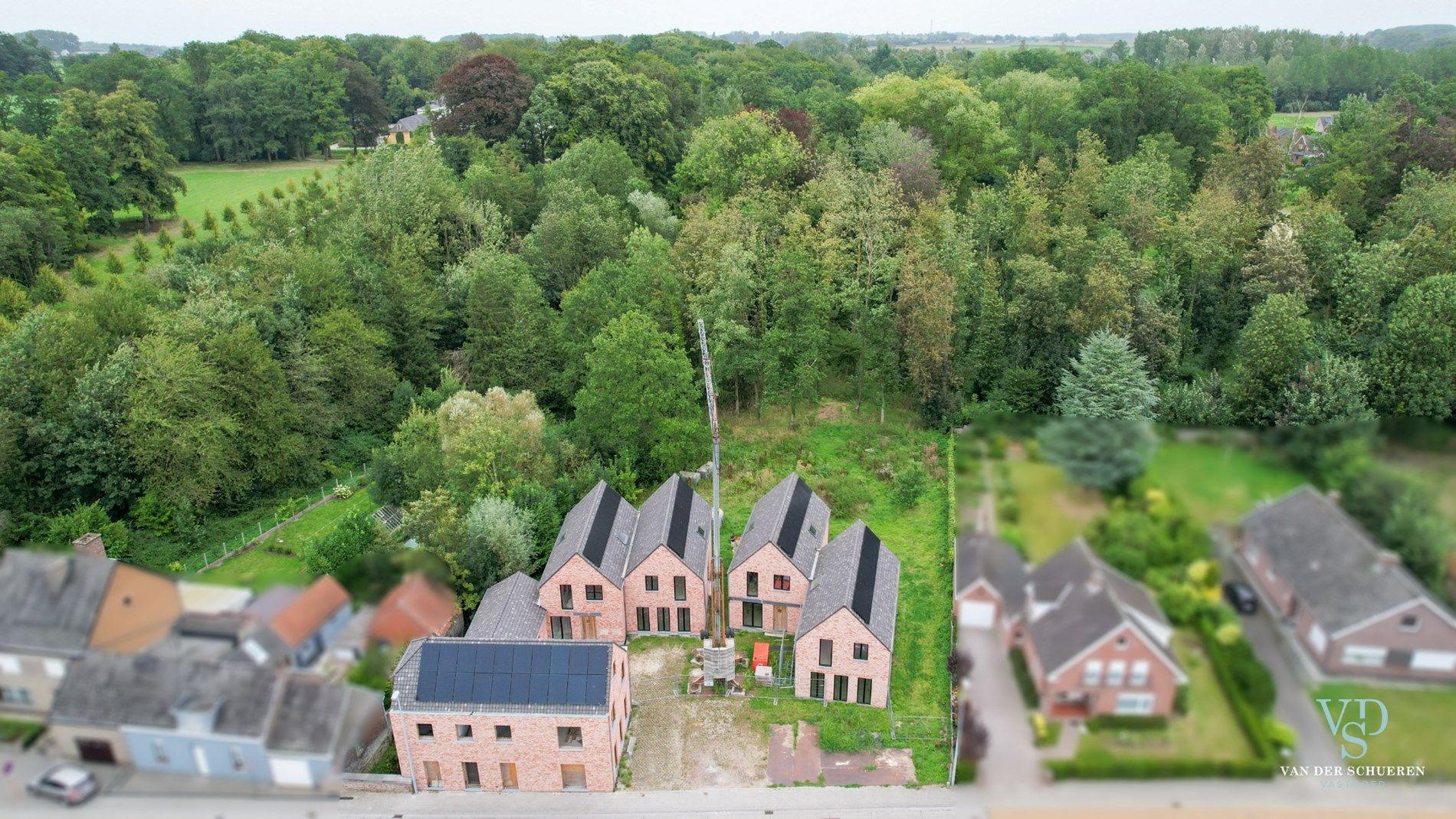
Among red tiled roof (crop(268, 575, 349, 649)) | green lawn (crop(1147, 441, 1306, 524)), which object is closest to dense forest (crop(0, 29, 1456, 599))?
red tiled roof (crop(268, 575, 349, 649))

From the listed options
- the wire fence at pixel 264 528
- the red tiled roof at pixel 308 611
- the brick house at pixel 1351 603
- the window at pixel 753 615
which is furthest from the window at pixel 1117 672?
the wire fence at pixel 264 528

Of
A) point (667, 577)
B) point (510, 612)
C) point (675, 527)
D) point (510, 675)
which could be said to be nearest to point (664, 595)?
point (667, 577)

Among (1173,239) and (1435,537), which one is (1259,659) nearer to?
(1435,537)

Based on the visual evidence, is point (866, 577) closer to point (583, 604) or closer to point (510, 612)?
point (583, 604)

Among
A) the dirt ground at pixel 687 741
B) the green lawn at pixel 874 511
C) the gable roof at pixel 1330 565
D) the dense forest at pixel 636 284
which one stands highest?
Answer: the gable roof at pixel 1330 565

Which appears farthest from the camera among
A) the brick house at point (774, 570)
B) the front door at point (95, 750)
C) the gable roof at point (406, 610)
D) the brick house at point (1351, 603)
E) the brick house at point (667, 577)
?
the brick house at point (667, 577)

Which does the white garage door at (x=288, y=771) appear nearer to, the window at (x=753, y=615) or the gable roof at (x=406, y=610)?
the gable roof at (x=406, y=610)

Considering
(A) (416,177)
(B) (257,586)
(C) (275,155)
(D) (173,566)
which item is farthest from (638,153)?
(B) (257,586)
